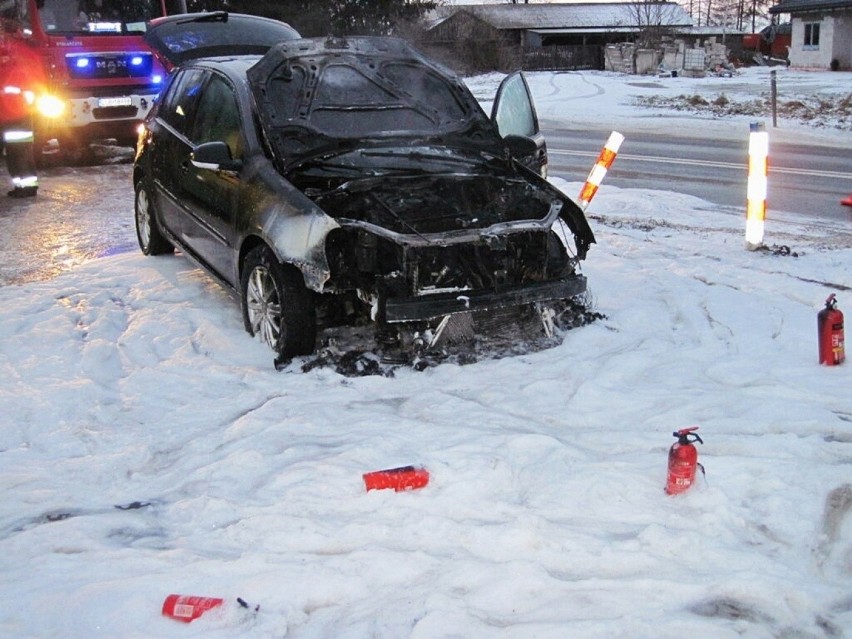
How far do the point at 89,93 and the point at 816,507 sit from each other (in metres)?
12.9

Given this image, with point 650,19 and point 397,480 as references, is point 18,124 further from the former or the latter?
point 650,19

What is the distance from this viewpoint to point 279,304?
568 centimetres

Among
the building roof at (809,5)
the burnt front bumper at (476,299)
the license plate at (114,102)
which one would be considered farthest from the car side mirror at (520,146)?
the building roof at (809,5)

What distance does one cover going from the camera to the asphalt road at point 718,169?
440 inches

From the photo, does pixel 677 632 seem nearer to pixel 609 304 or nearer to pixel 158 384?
pixel 158 384

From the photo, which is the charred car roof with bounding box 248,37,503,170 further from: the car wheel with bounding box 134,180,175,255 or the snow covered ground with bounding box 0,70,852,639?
the car wheel with bounding box 134,180,175,255

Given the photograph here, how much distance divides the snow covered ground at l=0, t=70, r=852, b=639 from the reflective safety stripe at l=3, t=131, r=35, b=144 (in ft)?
16.1

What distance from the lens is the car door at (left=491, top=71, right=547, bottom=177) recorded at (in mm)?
7664

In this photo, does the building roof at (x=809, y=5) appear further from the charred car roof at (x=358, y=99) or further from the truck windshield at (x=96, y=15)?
the charred car roof at (x=358, y=99)

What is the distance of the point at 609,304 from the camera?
22.0 feet

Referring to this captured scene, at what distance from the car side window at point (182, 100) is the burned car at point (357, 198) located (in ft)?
0.07

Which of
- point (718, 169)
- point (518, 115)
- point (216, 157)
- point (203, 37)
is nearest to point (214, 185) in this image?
point (216, 157)

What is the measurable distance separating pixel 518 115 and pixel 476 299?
10.4 ft

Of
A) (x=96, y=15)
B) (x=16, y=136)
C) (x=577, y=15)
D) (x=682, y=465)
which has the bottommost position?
(x=682, y=465)
